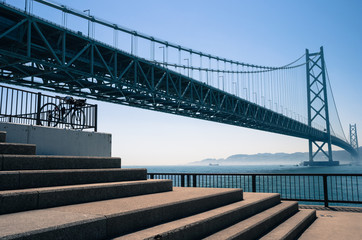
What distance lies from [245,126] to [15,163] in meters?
57.4

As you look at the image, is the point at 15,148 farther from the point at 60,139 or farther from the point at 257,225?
the point at 257,225

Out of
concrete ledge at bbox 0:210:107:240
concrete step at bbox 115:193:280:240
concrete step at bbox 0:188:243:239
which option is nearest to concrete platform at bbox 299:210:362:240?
concrete step at bbox 115:193:280:240

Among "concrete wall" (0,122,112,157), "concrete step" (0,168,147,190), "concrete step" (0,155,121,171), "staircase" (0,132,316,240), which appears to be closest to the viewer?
"staircase" (0,132,316,240)

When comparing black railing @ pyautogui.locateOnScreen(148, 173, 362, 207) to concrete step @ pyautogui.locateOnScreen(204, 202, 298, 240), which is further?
black railing @ pyautogui.locateOnScreen(148, 173, 362, 207)

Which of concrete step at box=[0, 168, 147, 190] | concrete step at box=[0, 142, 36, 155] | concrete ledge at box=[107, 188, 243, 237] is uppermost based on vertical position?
concrete step at box=[0, 142, 36, 155]

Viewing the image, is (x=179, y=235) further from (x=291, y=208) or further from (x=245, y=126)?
(x=245, y=126)

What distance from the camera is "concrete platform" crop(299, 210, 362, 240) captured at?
711cm

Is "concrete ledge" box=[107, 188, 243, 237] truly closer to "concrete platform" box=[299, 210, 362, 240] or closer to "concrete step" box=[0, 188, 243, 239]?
"concrete step" box=[0, 188, 243, 239]

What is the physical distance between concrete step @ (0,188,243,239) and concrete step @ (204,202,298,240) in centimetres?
80

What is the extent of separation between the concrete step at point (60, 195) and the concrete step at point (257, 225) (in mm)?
1917

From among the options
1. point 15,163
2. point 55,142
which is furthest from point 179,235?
point 55,142

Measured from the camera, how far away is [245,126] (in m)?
60.8

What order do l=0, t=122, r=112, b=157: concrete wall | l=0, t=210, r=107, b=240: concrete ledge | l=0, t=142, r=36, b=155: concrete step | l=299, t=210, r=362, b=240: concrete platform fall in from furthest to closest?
l=0, t=122, r=112, b=157: concrete wall
l=299, t=210, r=362, b=240: concrete platform
l=0, t=142, r=36, b=155: concrete step
l=0, t=210, r=107, b=240: concrete ledge

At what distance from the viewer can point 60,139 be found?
9.42m
